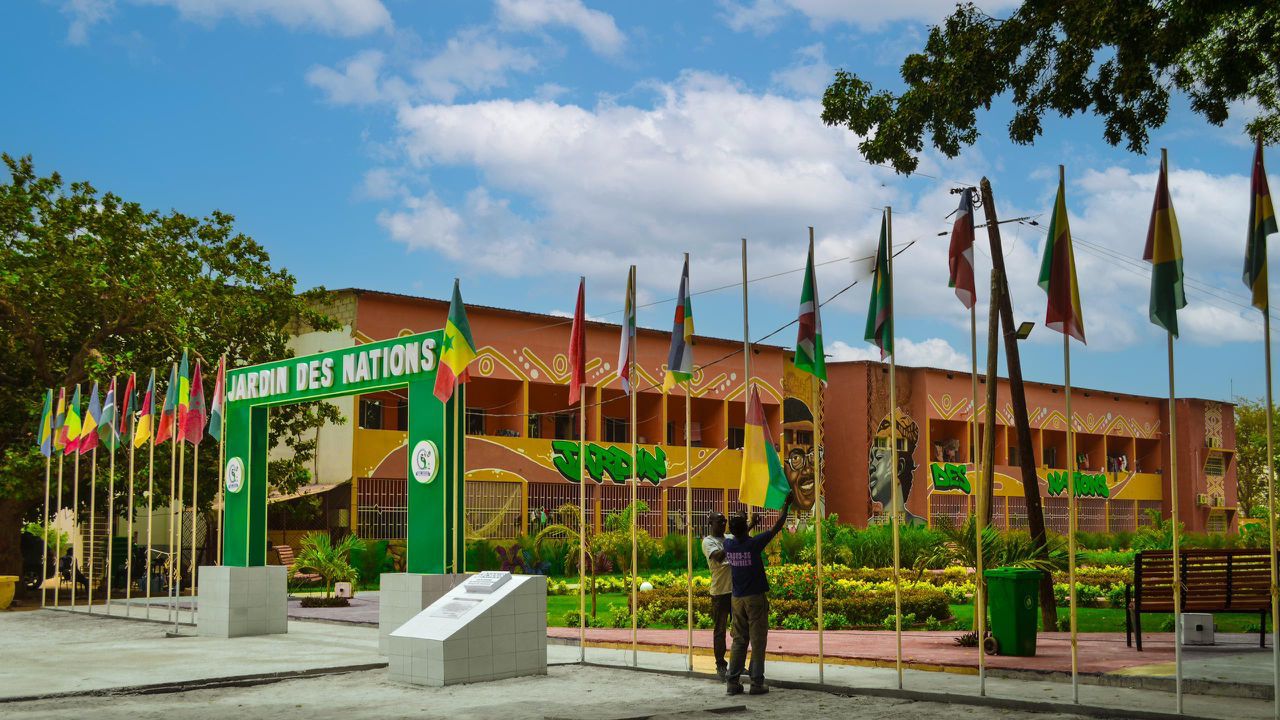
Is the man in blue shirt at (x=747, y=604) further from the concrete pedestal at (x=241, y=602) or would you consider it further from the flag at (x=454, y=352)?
the concrete pedestal at (x=241, y=602)

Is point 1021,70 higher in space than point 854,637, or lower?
higher

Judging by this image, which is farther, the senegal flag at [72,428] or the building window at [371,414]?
the building window at [371,414]

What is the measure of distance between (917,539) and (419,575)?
1828 cm

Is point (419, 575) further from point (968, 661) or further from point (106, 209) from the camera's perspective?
point (106, 209)

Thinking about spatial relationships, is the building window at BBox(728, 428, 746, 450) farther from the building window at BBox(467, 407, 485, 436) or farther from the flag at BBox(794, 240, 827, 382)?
the flag at BBox(794, 240, 827, 382)

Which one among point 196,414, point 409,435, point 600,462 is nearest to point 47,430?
point 196,414

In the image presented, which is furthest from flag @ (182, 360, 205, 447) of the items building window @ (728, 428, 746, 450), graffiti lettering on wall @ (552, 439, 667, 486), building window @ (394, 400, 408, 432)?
building window @ (728, 428, 746, 450)

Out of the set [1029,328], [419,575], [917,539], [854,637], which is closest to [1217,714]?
[854,637]

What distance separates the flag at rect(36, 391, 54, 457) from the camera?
26531mm

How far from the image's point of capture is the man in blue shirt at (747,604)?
12.1m

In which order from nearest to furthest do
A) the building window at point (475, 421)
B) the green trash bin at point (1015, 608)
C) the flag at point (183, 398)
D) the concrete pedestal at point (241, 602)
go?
the green trash bin at point (1015, 608)
the concrete pedestal at point (241, 602)
the flag at point (183, 398)
the building window at point (475, 421)

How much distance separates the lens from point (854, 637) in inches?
695

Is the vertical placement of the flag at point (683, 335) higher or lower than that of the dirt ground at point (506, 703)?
higher

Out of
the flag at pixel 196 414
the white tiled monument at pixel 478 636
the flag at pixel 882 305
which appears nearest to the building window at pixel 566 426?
the flag at pixel 196 414
